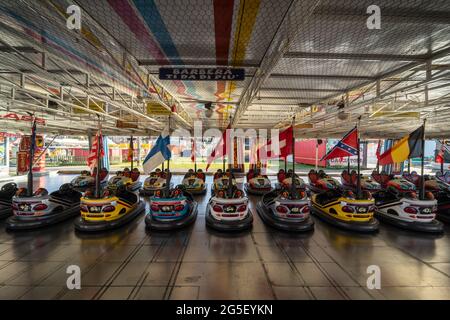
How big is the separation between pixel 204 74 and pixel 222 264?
315cm

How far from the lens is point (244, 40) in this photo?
3082mm

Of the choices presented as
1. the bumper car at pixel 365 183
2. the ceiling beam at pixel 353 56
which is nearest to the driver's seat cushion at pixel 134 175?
the bumper car at pixel 365 183

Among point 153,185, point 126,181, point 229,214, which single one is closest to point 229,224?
point 229,214

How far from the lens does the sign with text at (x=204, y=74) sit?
12.5ft

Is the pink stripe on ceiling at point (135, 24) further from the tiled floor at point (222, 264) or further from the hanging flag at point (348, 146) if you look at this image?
the hanging flag at point (348, 146)

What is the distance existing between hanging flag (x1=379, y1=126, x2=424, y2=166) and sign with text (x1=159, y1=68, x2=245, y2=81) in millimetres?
4066

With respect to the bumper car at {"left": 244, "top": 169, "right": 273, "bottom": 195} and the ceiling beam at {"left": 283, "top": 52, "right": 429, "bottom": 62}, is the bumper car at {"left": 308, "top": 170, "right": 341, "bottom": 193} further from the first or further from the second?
the ceiling beam at {"left": 283, "top": 52, "right": 429, "bottom": 62}

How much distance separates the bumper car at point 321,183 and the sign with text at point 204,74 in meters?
6.89

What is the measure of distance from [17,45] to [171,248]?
4.12 m

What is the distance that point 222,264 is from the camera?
3.48 m

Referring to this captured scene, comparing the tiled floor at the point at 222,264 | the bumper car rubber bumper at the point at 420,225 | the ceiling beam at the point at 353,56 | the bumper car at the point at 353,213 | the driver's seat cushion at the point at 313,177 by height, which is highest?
the ceiling beam at the point at 353,56

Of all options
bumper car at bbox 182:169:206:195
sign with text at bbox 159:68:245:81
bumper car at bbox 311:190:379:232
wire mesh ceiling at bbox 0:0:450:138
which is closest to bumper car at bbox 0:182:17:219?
wire mesh ceiling at bbox 0:0:450:138

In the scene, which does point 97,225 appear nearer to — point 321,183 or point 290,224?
point 290,224
